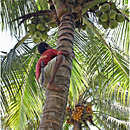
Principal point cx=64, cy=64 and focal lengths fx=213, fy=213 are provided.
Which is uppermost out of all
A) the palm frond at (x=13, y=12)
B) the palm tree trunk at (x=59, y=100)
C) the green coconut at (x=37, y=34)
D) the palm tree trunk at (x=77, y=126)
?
the palm frond at (x=13, y=12)

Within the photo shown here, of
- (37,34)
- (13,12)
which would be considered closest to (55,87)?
(37,34)

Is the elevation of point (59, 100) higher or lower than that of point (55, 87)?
lower

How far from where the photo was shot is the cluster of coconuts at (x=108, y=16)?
10.3 ft

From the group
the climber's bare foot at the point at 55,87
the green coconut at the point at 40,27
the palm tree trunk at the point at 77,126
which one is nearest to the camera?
the climber's bare foot at the point at 55,87

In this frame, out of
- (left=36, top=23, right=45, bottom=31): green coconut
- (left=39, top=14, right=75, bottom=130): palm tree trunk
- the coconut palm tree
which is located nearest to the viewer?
(left=39, top=14, right=75, bottom=130): palm tree trunk

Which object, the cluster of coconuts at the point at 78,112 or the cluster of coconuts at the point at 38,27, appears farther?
the cluster of coconuts at the point at 78,112

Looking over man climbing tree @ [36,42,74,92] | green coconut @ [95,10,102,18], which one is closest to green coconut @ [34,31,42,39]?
man climbing tree @ [36,42,74,92]

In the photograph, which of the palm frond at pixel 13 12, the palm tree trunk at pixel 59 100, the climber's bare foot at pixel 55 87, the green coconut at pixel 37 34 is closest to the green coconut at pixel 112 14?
the palm tree trunk at pixel 59 100

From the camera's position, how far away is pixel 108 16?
3.19 metres

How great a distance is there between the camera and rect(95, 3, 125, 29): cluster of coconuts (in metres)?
3.13

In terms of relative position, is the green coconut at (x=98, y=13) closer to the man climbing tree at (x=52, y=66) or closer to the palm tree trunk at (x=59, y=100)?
the palm tree trunk at (x=59, y=100)

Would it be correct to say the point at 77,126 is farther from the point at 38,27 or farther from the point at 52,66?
the point at 52,66

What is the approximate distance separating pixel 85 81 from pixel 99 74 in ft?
2.89

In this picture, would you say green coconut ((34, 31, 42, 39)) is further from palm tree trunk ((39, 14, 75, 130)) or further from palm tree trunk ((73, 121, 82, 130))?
palm tree trunk ((73, 121, 82, 130))
